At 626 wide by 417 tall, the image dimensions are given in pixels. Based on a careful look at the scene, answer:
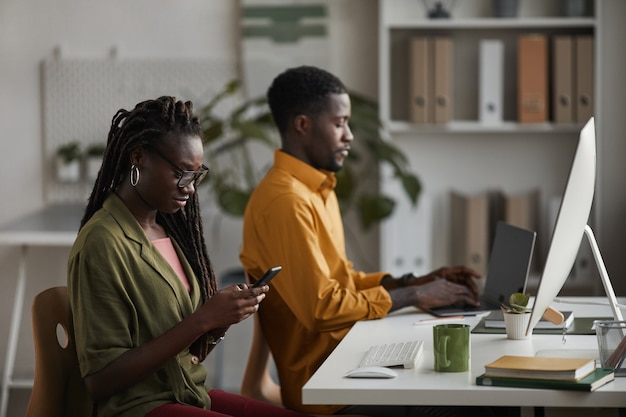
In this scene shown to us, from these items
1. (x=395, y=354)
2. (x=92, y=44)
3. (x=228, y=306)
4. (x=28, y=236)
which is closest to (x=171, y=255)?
(x=228, y=306)

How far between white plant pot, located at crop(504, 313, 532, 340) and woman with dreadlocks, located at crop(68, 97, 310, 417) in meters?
0.51

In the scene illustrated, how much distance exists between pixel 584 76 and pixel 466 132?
1.81ft

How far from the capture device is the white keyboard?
1.70m

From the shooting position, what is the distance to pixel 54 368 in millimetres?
1741

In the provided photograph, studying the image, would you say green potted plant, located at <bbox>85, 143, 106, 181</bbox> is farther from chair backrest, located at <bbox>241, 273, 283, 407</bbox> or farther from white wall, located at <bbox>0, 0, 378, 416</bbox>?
chair backrest, located at <bbox>241, 273, 283, 407</bbox>

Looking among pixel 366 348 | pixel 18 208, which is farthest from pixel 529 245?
pixel 18 208

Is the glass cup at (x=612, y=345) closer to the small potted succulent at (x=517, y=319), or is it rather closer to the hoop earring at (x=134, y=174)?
the small potted succulent at (x=517, y=319)

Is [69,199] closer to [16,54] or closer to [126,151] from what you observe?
[16,54]

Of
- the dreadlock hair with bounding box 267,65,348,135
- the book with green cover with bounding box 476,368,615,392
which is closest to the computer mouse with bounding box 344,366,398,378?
the book with green cover with bounding box 476,368,615,392

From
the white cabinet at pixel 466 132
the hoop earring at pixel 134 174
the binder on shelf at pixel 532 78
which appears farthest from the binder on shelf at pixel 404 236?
the hoop earring at pixel 134 174

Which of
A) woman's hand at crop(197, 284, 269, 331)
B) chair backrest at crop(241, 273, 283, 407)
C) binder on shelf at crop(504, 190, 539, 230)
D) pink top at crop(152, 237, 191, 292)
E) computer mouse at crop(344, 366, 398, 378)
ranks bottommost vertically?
chair backrest at crop(241, 273, 283, 407)

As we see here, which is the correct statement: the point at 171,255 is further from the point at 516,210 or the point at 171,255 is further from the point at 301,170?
the point at 516,210

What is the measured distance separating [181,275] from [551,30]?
2.55m

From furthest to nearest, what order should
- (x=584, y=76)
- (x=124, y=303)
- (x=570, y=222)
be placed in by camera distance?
(x=584, y=76)
(x=124, y=303)
(x=570, y=222)
